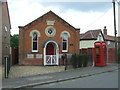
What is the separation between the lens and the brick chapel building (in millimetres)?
21062

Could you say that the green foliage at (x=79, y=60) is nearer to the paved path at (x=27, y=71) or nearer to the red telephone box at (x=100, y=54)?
the red telephone box at (x=100, y=54)

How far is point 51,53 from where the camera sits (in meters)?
22.3

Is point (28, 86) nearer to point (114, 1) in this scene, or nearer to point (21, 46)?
point (21, 46)

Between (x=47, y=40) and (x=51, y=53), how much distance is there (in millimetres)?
1786

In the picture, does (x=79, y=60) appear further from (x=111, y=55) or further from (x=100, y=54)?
(x=111, y=55)

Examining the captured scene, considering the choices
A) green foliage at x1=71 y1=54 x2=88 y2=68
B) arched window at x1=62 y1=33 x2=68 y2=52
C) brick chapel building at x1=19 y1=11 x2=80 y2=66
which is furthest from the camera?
arched window at x1=62 y1=33 x2=68 y2=52

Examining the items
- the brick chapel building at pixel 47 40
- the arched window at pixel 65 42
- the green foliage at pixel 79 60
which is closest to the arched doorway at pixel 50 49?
the brick chapel building at pixel 47 40

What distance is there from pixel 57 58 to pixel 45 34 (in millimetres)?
2974

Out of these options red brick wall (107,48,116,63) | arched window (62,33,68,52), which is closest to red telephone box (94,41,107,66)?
arched window (62,33,68,52)

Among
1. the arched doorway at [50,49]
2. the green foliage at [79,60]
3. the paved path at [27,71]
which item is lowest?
the paved path at [27,71]

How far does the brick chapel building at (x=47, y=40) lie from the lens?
21.1m

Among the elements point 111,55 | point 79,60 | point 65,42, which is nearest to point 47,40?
point 65,42

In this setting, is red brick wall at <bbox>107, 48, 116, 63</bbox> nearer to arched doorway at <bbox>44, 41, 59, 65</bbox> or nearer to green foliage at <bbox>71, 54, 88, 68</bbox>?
green foliage at <bbox>71, 54, 88, 68</bbox>

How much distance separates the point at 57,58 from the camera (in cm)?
2138
